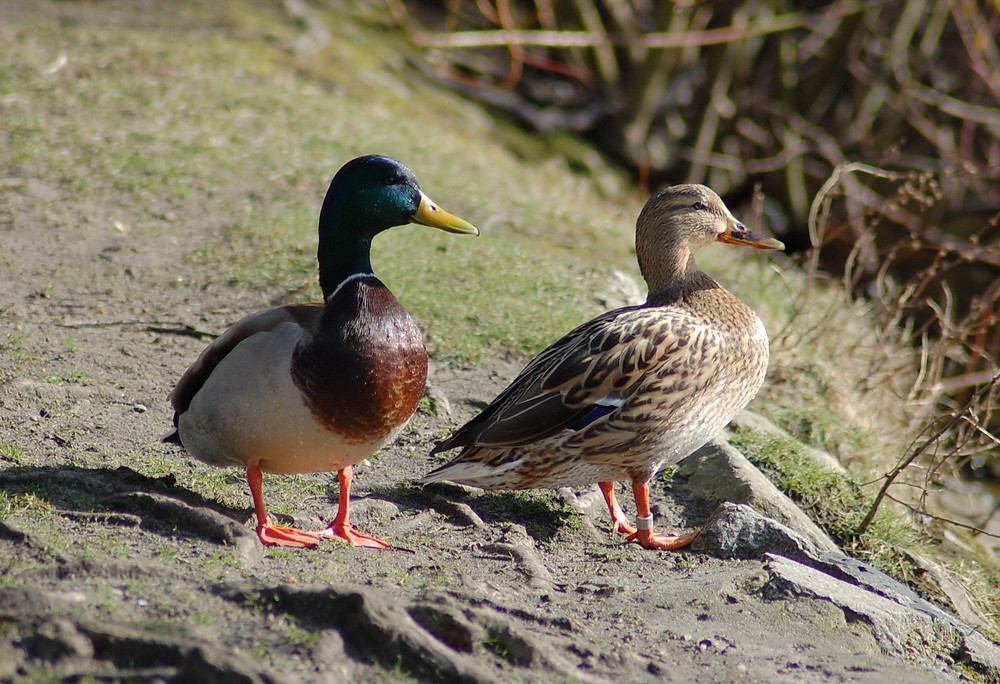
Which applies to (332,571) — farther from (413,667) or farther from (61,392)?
(61,392)

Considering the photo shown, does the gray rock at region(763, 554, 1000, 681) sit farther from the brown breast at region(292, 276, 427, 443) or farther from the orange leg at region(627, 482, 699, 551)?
the brown breast at region(292, 276, 427, 443)

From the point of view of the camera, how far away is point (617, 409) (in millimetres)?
3721

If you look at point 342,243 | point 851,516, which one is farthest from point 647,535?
point 342,243

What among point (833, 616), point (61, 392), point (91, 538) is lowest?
point (61, 392)

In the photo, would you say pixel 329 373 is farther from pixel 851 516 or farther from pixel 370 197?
pixel 851 516

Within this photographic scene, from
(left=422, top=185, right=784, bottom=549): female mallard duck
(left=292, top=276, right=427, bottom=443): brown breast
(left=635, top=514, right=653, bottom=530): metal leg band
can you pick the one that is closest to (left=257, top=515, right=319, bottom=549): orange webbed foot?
(left=292, top=276, right=427, bottom=443): brown breast

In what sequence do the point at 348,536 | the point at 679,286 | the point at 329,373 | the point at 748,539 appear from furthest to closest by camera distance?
the point at 679,286, the point at 748,539, the point at 348,536, the point at 329,373

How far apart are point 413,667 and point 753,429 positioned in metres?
2.66

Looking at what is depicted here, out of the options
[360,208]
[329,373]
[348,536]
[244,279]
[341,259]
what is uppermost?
[360,208]

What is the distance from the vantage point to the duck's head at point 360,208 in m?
3.54

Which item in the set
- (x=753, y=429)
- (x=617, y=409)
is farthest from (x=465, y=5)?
(x=617, y=409)

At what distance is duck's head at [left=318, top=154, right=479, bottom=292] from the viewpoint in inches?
139

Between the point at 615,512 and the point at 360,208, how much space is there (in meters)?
1.42

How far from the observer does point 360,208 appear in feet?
11.6
